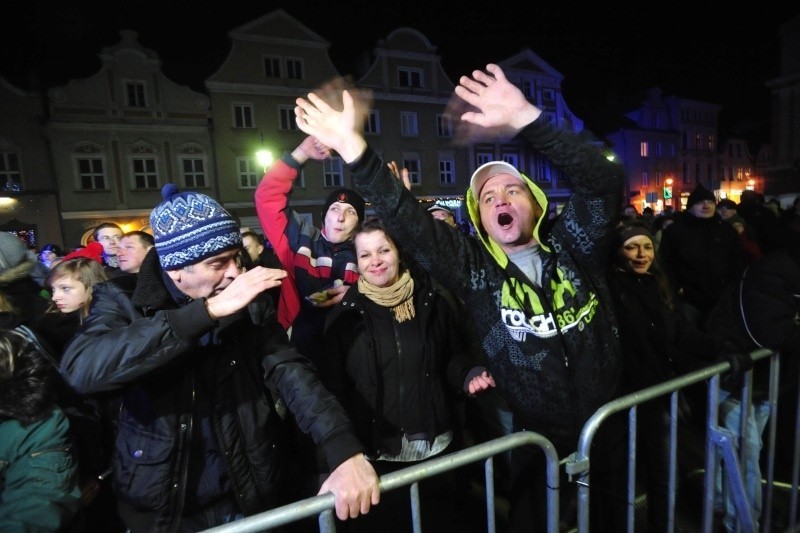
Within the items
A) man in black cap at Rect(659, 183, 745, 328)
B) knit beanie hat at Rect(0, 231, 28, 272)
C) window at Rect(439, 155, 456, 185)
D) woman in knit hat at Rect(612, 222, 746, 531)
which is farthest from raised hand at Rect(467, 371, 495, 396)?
window at Rect(439, 155, 456, 185)

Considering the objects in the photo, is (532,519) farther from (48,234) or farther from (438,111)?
(438,111)

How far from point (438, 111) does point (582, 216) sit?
27532 millimetres

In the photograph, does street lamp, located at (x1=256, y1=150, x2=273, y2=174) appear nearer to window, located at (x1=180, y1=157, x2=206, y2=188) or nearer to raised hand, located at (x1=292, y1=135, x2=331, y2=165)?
window, located at (x1=180, y1=157, x2=206, y2=188)

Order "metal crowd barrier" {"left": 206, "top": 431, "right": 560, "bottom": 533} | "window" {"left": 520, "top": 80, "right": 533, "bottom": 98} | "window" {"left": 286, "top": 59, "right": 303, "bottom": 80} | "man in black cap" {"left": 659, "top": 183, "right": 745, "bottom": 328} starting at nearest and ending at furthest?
"metal crowd barrier" {"left": 206, "top": 431, "right": 560, "bottom": 533}
"man in black cap" {"left": 659, "top": 183, "right": 745, "bottom": 328}
"window" {"left": 286, "top": 59, "right": 303, "bottom": 80}
"window" {"left": 520, "top": 80, "right": 533, "bottom": 98}

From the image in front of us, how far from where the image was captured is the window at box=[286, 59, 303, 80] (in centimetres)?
2422

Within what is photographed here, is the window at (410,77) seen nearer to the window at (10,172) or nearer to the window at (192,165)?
the window at (192,165)

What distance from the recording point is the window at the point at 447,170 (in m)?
28.1

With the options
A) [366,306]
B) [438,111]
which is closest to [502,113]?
[366,306]

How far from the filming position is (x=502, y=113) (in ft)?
6.46

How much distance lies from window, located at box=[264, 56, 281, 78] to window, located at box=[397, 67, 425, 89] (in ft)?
23.0

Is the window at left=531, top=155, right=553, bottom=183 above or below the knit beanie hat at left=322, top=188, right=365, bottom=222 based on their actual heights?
above

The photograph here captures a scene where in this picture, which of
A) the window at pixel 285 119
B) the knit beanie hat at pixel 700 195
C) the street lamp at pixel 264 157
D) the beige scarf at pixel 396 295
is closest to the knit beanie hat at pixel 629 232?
the beige scarf at pixel 396 295

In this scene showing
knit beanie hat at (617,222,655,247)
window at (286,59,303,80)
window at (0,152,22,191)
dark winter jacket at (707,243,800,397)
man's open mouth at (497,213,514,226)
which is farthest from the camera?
window at (286,59,303,80)

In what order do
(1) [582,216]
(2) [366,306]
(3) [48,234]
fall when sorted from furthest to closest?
(3) [48,234], (2) [366,306], (1) [582,216]
